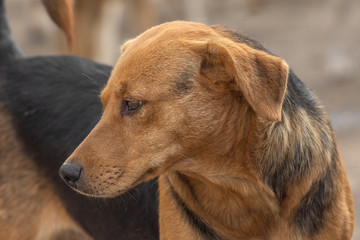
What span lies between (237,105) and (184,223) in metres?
0.67

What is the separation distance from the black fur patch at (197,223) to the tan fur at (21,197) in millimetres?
926

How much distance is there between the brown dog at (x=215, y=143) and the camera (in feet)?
9.83

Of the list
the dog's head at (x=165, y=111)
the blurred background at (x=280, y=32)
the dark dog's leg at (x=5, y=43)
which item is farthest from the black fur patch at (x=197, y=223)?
the dark dog's leg at (x=5, y=43)

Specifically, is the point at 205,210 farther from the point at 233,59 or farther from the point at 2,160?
the point at 2,160

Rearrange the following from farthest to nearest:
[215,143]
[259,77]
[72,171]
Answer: [215,143] → [72,171] → [259,77]

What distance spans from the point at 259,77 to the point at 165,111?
45cm

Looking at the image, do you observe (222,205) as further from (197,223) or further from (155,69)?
(155,69)

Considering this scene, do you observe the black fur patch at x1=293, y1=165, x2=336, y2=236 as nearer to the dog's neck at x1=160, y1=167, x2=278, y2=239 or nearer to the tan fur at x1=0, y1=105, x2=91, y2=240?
the dog's neck at x1=160, y1=167, x2=278, y2=239

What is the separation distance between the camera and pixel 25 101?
13.1 feet

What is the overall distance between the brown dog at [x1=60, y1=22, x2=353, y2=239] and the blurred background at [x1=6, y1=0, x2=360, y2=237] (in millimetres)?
1110

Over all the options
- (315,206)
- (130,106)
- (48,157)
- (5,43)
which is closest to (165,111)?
(130,106)

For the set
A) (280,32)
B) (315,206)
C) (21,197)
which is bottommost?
(280,32)

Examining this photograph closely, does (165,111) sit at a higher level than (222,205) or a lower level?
higher

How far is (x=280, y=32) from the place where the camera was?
1238cm
